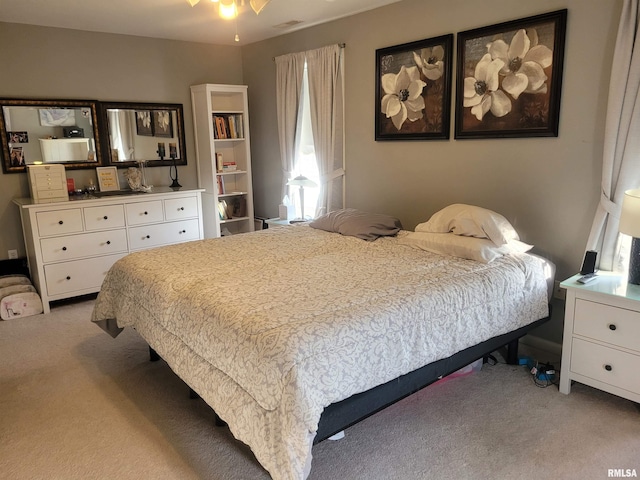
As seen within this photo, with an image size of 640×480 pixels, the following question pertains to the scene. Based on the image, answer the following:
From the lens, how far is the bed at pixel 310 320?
1676 millimetres

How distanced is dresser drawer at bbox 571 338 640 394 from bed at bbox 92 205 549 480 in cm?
30

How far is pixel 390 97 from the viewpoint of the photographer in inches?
145

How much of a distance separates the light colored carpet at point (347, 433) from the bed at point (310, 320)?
29cm

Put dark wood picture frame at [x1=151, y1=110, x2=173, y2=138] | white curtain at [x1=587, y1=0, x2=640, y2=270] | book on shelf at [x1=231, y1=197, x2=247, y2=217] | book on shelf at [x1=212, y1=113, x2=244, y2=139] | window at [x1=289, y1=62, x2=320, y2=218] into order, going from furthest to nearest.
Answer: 1. book on shelf at [x1=231, y1=197, x2=247, y2=217]
2. book on shelf at [x1=212, y1=113, x2=244, y2=139]
3. dark wood picture frame at [x1=151, y1=110, x2=173, y2=138]
4. window at [x1=289, y1=62, x2=320, y2=218]
5. white curtain at [x1=587, y1=0, x2=640, y2=270]

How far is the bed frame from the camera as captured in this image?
1.79m

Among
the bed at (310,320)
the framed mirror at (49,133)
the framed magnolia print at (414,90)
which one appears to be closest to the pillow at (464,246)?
the bed at (310,320)

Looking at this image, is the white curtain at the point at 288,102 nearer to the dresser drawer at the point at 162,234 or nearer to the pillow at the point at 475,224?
the dresser drawer at the point at 162,234

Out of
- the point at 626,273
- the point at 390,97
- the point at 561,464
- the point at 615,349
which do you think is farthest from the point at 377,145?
the point at 561,464

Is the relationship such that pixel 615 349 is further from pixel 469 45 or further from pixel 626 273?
pixel 469 45

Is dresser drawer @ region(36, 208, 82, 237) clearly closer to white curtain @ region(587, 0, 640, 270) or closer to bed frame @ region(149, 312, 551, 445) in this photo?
bed frame @ region(149, 312, 551, 445)

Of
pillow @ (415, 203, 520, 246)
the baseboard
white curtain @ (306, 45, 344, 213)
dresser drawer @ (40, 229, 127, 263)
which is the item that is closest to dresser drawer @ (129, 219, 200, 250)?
dresser drawer @ (40, 229, 127, 263)

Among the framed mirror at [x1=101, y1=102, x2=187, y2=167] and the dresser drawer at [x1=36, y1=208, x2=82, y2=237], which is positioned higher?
the framed mirror at [x1=101, y1=102, x2=187, y2=167]

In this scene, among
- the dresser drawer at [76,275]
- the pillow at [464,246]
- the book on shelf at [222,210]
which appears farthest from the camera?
the book on shelf at [222,210]

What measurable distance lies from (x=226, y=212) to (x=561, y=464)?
401cm
